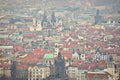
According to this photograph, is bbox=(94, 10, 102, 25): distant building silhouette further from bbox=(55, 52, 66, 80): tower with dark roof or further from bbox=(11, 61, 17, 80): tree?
bbox=(11, 61, 17, 80): tree

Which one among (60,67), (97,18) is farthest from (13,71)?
(97,18)

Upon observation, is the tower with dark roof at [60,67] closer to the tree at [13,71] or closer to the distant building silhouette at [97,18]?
the tree at [13,71]

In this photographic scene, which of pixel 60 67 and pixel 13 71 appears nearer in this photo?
pixel 60 67

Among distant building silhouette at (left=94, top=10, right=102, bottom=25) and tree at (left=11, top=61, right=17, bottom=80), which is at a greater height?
distant building silhouette at (left=94, top=10, right=102, bottom=25)

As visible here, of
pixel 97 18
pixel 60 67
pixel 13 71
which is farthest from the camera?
pixel 97 18

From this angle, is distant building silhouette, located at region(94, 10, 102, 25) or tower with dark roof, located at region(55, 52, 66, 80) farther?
distant building silhouette, located at region(94, 10, 102, 25)

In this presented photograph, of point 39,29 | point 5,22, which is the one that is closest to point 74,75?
point 39,29

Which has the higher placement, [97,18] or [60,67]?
[97,18]

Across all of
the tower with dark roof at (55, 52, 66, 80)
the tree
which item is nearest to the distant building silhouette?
the tower with dark roof at (55, 52, 66, 80)

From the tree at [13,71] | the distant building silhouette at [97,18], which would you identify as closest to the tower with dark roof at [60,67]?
the tree at [13,71]

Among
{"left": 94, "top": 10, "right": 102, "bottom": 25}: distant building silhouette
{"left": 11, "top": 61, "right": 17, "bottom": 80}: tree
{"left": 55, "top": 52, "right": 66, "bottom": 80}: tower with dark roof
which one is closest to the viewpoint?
{"left": 55, "top": 52, "right": 66, "bottom": 80}: tower with dark roof

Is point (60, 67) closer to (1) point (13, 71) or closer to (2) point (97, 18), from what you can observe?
(1) point (13, 71)
